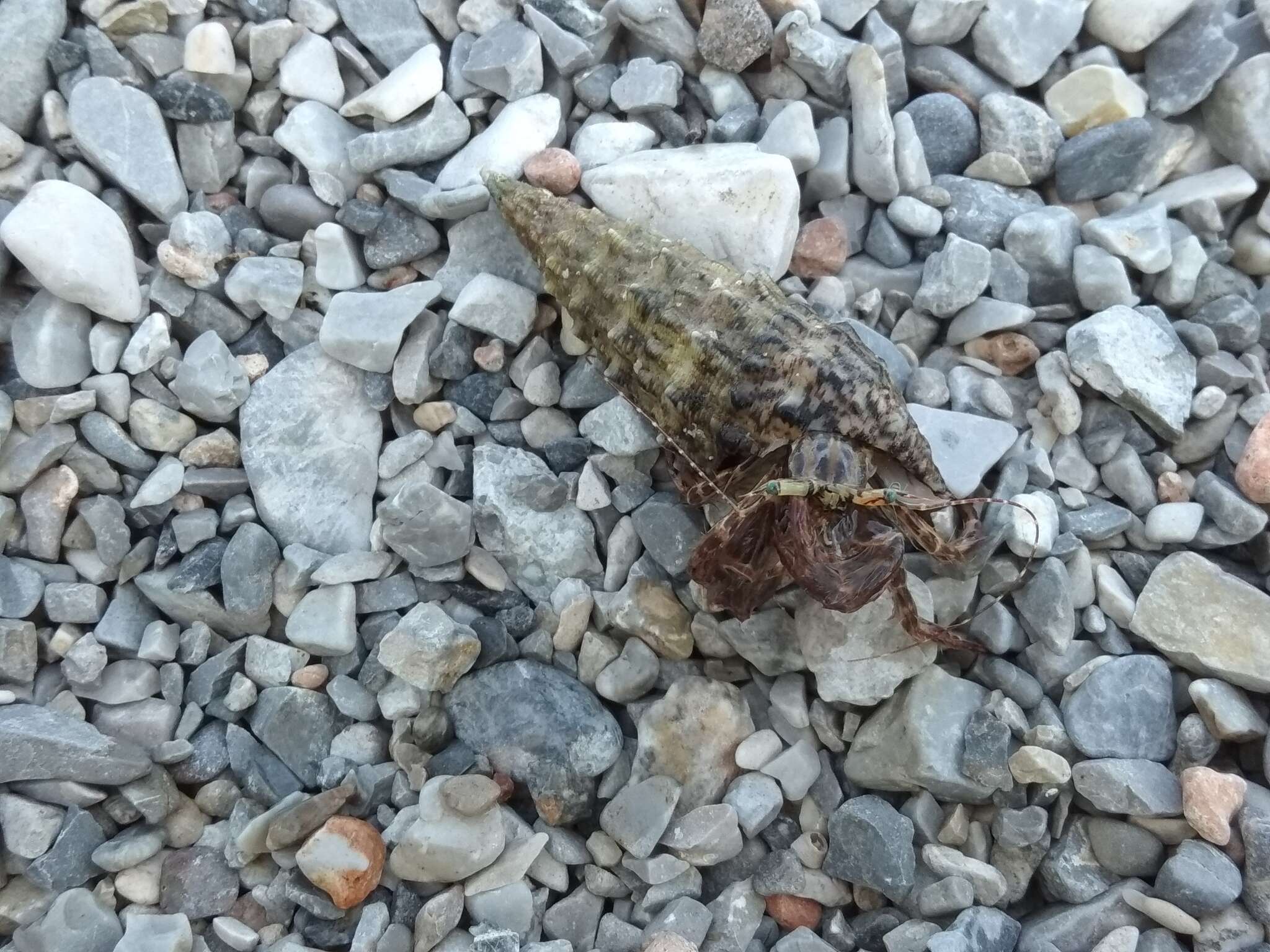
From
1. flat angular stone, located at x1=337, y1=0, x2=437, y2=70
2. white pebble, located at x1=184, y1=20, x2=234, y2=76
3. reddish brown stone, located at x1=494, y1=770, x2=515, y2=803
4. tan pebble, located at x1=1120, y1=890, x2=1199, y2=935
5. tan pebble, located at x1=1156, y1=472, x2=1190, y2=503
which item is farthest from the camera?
flat angular stone, located at x1=337, y1=0, x2=437, y2=70

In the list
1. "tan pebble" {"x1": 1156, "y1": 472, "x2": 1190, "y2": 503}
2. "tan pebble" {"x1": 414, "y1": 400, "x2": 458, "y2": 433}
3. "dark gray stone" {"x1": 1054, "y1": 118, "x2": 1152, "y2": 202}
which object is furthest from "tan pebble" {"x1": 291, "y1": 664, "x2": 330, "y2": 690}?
"dark gray stone" {"x1": 1054, "y1": 118, "x2": 1152, "y2": 202}

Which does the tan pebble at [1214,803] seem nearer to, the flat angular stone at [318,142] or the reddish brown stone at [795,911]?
the reddish brown stone at [795,911]

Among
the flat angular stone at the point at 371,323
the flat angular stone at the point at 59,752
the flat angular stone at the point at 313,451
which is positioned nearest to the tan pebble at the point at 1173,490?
the flat angular stone at the point at 371,323

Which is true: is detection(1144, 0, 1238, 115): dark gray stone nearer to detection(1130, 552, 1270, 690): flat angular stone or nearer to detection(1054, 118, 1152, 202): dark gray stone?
detection(1054, 118, 1152, 202): dark gray stone

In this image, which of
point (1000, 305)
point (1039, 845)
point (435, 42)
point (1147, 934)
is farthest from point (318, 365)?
point (1147, 934)

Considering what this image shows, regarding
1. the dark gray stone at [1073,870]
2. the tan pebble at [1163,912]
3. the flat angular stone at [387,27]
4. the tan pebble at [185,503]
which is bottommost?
the tan pebble at [185,503]

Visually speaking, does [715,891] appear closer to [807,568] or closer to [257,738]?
[807,568]
